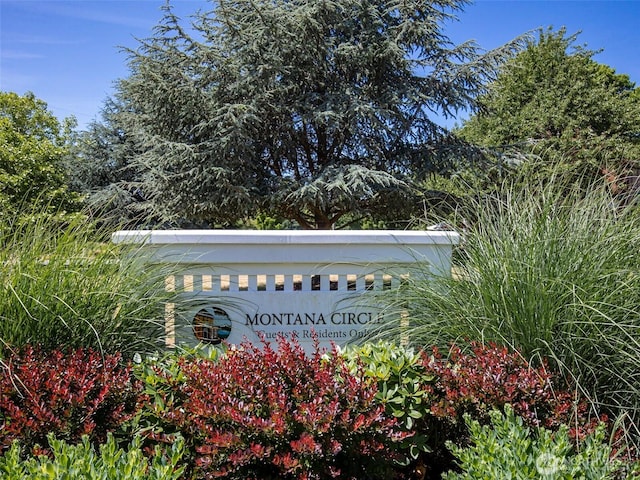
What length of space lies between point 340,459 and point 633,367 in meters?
1.48

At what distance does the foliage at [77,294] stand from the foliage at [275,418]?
0.64 m

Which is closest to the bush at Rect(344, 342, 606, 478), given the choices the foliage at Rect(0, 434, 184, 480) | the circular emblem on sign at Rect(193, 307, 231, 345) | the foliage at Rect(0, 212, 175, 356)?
the foliage at Rect(0, 434, 184, 480)

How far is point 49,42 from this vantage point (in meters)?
7.90

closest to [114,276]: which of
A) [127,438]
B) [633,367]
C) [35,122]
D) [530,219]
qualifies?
[127,438]

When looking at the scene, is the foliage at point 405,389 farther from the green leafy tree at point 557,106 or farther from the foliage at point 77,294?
the green leafy tree at point 557,106

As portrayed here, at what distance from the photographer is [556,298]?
256 cm

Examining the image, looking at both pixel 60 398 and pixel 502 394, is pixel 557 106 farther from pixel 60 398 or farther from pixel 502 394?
pixel 60 398

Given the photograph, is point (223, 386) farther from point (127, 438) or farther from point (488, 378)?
point (488, 378)

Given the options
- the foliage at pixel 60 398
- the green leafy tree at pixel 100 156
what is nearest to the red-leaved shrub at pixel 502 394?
the foliage at pixel 60 398

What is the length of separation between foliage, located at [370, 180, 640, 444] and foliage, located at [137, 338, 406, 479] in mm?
794

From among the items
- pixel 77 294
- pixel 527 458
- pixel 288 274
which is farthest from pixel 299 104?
pixel 527 458

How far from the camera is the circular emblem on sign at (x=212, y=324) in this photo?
375 centimetres

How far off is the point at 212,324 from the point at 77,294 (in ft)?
4.01

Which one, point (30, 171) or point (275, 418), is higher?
point (30, 171)
